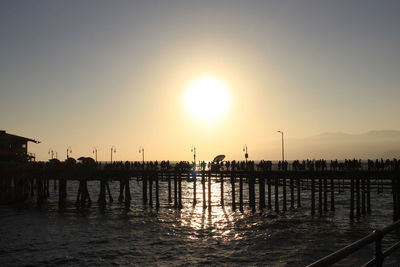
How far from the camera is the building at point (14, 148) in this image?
62.0m

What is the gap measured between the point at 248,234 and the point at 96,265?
14.1 m

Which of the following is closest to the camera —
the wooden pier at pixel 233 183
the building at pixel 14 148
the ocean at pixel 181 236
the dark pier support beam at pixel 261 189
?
the ocean at pixel 181 236

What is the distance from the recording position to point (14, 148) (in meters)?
64.5

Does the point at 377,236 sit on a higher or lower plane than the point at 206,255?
higher

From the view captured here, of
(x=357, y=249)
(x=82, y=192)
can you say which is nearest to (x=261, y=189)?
(x=82, y=192)

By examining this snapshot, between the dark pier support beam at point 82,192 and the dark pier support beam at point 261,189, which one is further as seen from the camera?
the dark pier support beam at point 82,192

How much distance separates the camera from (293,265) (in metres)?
23.7

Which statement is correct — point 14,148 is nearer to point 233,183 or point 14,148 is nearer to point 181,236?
point 233,183

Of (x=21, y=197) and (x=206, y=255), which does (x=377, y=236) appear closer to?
(x=206, y=255)

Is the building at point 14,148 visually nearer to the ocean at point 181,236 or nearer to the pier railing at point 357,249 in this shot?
the ocean at point 181,236

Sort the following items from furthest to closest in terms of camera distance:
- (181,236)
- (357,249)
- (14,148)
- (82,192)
Answer: 1. (14,148)
2. (82,192)
3. (181,236)
4. (357,249)

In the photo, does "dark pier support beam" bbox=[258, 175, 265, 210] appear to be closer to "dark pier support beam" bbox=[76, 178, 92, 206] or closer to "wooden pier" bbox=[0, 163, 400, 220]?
"wooden pier" bbox=[0, 163, 400, 220]

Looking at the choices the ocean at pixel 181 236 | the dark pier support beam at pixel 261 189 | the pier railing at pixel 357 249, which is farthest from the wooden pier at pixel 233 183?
the pier railing at pixel 357 249

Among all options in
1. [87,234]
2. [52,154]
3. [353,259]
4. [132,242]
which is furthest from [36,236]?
[52,154]
